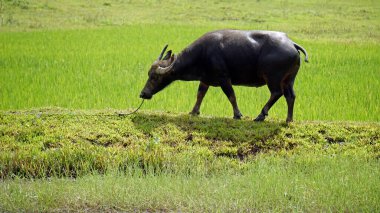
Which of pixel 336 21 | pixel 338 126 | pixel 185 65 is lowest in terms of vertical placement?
pixel 336 21

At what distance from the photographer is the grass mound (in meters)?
5.98

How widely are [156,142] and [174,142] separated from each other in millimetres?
206

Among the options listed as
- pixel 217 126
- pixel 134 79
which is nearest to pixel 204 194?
pixel 217 126

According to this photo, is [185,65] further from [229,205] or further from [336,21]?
[336,21]

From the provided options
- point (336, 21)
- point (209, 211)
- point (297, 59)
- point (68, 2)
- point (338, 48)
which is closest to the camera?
point (209, 211)

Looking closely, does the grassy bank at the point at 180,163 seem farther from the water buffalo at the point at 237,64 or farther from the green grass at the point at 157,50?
the green grass at the point at 157,50

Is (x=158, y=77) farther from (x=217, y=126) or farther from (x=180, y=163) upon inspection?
(x=180, y=163)

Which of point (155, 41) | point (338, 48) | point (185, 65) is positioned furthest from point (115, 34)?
point (185, 65)

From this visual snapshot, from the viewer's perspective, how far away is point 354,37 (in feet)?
52.7

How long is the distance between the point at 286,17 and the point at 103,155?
48.9 ft

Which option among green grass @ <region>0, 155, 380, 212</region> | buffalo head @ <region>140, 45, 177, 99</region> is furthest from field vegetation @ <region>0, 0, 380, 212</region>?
buffalo head @ <region>140, 45, 177, 99</region>

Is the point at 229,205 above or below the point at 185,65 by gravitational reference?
below

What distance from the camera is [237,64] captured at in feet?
22.2

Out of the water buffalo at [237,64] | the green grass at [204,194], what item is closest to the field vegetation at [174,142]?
the green grass at [204,194]
